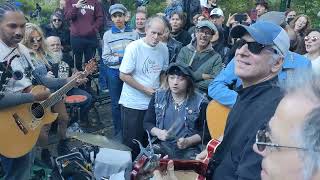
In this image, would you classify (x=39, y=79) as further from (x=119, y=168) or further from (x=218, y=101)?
(x=218, y=101)

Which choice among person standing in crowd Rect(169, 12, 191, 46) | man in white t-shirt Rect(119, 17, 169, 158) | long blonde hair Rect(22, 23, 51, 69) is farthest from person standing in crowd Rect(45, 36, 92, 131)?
person standing in crowd Rect(169, 12, 191, 46)

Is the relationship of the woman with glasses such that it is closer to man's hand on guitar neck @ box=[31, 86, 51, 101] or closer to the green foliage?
man's hand on guitar neck @ box=[31, 86, 51, 101]

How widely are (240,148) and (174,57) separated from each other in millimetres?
3182

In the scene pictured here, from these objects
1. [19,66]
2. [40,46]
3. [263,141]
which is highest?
[263,141]

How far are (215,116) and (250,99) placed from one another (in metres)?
1.60

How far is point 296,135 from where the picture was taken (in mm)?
1437

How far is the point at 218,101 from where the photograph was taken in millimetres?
4008

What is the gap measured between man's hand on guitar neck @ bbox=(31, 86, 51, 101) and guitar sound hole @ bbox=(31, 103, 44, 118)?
0.08 m

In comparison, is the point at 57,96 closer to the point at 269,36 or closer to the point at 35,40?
the point at 35,40

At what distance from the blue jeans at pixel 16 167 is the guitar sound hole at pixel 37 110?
0.43 meters

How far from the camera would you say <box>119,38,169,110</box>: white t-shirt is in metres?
4.79

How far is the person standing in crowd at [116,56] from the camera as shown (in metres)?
5.91

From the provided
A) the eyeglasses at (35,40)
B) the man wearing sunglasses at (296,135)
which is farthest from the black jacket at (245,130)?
the eyeglasses at (35,40)

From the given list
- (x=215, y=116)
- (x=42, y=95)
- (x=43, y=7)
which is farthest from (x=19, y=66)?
(x=43, y=7)
